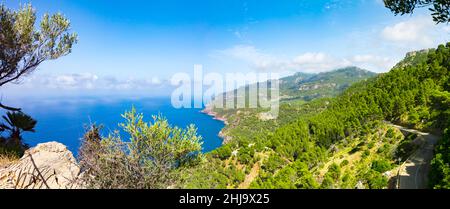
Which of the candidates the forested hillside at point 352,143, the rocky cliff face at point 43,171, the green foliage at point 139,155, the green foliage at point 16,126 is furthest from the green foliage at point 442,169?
the green foliage at point 16,126

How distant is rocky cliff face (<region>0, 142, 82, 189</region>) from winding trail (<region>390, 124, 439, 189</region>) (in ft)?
73.2

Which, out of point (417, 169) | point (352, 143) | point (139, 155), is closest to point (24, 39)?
point (139, 155)

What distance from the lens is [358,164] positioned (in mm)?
42469

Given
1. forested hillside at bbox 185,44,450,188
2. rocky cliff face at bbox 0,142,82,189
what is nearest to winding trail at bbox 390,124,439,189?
forested hillside at bbox 185,44,450,188

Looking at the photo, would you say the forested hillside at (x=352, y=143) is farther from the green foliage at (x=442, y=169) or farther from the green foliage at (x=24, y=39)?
the green foliage at (x=24, y=39)

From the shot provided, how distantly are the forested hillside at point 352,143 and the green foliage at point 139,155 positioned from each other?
18870mm

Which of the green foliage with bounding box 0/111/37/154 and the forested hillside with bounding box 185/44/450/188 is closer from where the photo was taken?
the green foliage with bounding box 0/111/37/154

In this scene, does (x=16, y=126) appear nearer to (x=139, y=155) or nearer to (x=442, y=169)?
(x=139, y=155)

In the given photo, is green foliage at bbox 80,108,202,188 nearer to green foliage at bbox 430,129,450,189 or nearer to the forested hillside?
green foliage at bbox 430,129,450,189

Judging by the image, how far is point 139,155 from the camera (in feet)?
36.2

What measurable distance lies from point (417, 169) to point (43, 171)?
91.6ft

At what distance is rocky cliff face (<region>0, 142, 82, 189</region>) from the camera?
31.8 ft
